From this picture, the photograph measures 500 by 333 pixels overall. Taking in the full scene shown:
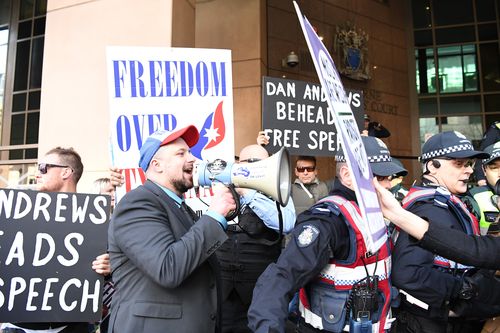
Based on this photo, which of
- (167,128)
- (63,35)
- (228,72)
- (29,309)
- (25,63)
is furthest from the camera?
(25,63)

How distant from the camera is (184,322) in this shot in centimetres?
182

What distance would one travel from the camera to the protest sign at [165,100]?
126 inches

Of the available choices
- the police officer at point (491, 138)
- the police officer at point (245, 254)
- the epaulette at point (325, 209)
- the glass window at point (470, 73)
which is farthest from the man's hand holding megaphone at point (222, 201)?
the glass window at point (470, 73)

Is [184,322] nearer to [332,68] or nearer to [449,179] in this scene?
[332,68]

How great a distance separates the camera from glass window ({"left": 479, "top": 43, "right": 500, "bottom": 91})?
1405 centimetres

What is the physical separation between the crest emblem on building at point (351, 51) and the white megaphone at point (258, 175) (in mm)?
9934

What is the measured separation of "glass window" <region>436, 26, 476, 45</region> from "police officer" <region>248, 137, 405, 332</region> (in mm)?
14371

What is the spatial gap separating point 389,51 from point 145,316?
41.6 feet

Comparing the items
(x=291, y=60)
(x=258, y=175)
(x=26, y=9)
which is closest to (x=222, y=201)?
(x=258, y=175)

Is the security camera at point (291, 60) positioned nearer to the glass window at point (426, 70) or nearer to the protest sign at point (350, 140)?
the glass window at point (426, 70)

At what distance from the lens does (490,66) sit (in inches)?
556

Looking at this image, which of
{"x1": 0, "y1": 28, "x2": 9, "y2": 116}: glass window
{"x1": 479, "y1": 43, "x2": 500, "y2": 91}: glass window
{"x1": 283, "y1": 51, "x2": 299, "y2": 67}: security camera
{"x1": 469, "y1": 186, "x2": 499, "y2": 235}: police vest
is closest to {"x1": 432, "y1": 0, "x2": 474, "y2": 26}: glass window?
{"x1": 479, "y1": 43, "x2": 500, "y2": 91}: glass window

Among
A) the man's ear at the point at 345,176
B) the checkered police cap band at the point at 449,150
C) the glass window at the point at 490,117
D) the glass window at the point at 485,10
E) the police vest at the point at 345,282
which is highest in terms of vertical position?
the glass window at the point at 485,10

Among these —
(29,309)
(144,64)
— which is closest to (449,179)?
(144,64)
